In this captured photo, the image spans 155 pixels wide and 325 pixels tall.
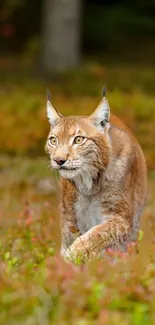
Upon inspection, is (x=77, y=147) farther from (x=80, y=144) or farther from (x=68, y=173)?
(x=68, y=173)

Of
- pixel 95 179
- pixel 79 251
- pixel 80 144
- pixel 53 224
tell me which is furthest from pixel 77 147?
pixel 53 224

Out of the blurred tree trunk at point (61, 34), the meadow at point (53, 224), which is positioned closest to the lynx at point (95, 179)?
the meadow at point (53, 224)

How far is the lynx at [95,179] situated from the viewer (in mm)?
7812

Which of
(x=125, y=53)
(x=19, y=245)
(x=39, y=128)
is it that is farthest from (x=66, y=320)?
(x=125, y=53)

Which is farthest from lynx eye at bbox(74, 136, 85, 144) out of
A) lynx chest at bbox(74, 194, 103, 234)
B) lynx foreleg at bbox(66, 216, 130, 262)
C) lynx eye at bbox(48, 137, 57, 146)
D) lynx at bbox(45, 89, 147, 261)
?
lynx foreleg at bbox(66, 216, 130, 262)

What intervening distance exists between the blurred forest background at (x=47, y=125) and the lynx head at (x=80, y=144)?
1.93ft

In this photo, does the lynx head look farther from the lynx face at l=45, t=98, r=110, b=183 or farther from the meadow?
the meadow

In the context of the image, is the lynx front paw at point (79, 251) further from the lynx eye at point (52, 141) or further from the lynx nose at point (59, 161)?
the lynx eye at point (52, 141)

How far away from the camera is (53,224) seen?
9.59 meters

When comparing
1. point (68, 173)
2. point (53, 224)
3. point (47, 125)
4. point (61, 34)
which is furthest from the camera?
point (61, 34)

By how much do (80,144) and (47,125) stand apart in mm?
8295

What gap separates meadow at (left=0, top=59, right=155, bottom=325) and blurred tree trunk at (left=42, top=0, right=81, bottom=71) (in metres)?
0.42

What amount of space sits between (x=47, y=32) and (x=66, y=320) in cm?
1788

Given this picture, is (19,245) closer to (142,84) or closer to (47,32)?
(142,84)
